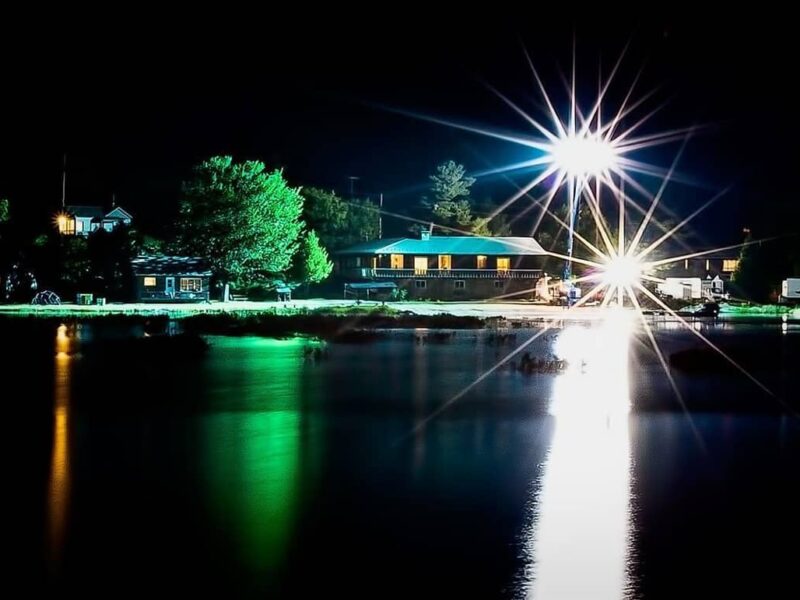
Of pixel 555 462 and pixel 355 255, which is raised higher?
pixel 355 255

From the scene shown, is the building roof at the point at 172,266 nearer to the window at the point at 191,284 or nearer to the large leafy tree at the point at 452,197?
the window at the point at 191,284

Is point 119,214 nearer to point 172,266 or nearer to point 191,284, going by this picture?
point 172,266

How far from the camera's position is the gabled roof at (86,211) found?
101 metres

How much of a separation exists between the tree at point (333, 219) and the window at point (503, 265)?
47.3 feet

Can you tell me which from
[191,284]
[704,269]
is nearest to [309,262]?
Result: [191,284]

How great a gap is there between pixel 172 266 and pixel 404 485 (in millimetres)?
68520

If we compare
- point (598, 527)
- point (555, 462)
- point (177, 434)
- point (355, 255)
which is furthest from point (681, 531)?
point (355, 255)

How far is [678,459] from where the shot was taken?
1316 cm

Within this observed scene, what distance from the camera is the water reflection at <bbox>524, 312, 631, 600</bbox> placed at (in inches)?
324

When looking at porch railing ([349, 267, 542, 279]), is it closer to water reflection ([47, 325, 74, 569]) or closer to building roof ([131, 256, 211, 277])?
building roof ([131, 256, 211, 277])

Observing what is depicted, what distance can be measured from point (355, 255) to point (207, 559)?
8362 centimetres

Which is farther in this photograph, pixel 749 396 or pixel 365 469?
pixel 749 396

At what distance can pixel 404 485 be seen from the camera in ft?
37.7

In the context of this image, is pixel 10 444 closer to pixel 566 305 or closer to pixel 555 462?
pixel 555 462
